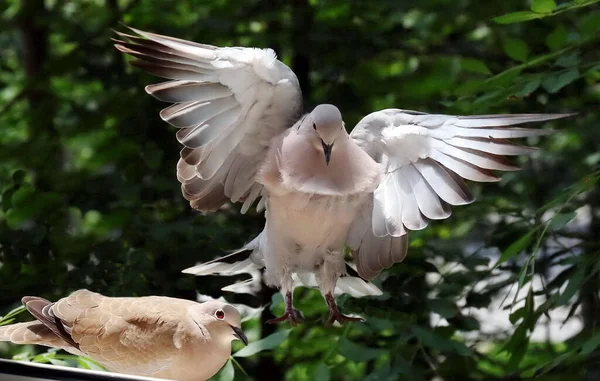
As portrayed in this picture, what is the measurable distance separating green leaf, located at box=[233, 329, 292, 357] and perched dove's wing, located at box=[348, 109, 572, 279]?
10.5 inches

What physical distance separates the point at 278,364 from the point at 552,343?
0.51 meters

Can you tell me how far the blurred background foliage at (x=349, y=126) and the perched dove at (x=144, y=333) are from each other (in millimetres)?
150

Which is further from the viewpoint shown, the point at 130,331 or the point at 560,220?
the point at 560,220

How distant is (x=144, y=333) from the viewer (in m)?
0.80

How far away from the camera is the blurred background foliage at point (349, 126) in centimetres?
115

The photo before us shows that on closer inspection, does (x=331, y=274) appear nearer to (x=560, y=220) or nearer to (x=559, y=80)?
(x=560, y=220)

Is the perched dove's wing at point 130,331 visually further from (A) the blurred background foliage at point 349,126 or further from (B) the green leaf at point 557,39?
(B) the green leaf at point 557,39

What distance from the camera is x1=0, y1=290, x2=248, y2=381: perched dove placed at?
77 cm

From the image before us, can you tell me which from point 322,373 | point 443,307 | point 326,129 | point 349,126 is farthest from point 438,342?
point 326,129

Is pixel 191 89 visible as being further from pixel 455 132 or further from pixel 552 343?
pixel 552 343

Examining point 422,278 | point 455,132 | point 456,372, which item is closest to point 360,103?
point 422,278

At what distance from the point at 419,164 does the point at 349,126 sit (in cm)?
39

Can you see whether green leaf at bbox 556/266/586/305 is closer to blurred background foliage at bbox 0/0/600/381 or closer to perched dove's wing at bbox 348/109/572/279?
blurred background foliage at bbox 0/0/600/381

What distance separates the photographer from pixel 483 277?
1.28m
